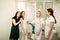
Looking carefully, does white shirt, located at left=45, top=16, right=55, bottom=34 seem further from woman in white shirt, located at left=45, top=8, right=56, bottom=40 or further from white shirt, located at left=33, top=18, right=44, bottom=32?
white shirt, located at left=33, top=18, right=44, bottom=32

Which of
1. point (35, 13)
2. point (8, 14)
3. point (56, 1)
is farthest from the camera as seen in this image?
point (8, 14)

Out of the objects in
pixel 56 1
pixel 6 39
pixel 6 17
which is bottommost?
pixel 6 39

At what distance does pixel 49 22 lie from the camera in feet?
8.46

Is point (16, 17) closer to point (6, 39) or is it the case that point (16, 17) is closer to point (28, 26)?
point (28, 26)

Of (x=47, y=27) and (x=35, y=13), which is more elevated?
(x=35, y=13)

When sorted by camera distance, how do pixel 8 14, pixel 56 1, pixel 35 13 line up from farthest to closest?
pixel 8 14 < pixel 35 13 < pixel 56 1

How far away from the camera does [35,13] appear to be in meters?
2.74

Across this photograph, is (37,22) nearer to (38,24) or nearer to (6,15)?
(38,24)

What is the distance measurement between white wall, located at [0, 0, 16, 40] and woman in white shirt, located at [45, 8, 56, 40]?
2.49 ft

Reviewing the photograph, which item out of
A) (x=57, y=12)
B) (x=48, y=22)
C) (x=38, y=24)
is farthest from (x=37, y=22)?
(x=57, y=12)

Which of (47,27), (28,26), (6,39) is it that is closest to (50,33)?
(47,27)

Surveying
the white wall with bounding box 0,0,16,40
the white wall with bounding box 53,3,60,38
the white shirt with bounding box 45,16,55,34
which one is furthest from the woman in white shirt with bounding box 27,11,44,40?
the white wall with bounding box 0,0,16,40

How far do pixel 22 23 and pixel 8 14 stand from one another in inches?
14.9

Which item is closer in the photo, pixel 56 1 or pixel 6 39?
pixel 56 1
